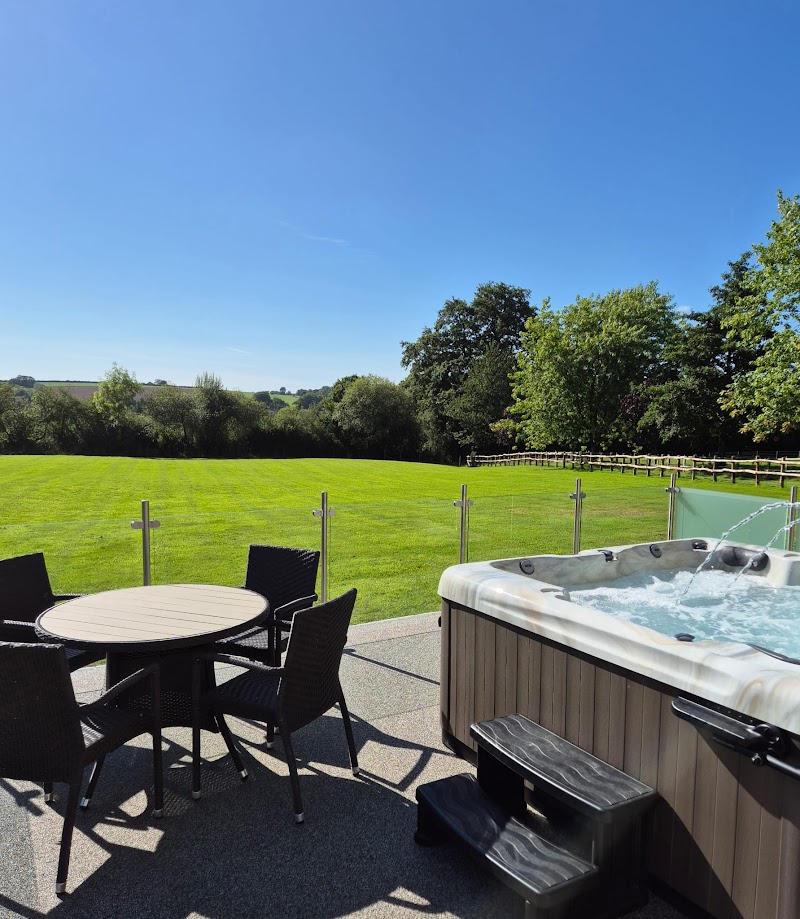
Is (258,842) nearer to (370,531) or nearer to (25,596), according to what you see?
(25,596)

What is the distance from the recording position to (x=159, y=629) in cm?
273

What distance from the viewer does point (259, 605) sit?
10.2ft

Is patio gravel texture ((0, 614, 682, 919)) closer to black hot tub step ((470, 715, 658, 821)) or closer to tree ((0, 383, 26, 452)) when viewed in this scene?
black hot tub step ((470, 715, 658, 821))

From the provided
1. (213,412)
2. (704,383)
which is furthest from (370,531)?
(213,412)

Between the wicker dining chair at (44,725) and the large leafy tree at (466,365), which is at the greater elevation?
the large leafy tree at (466,365)

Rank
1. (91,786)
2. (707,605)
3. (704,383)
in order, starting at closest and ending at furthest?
(91,786), (707,605), (704,383)

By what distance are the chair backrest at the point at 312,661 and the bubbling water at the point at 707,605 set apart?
1820mm

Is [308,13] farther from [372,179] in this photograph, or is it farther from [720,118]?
[720,118]

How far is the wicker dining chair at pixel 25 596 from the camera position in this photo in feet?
10.3

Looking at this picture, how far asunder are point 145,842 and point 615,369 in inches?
1104

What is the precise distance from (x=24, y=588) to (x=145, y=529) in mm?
1339

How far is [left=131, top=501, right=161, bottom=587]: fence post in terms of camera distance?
473cm

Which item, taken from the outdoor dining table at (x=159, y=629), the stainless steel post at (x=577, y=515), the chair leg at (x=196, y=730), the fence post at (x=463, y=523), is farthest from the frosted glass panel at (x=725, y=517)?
the chair leg at (x=196, y=730)

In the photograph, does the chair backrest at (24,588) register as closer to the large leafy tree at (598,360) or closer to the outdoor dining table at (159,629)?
the outdoor dining table at (159,629)
